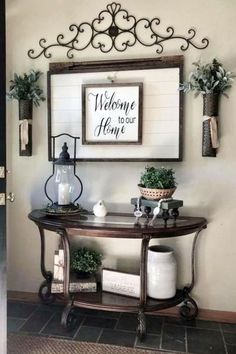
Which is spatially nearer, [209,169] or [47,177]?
[209,169]

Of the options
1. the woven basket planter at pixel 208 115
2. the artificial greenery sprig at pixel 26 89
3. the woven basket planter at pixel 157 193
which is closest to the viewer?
the woven basket planter at pixel 157 193

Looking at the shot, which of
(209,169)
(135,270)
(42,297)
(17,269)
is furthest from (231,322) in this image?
(17,269)

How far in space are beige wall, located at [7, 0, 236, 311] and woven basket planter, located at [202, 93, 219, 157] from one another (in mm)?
75

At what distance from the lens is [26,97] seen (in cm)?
249

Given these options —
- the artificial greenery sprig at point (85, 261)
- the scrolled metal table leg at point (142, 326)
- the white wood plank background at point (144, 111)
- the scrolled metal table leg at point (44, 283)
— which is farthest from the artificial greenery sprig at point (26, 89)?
the scrolled metal table leg at point (142, 326)

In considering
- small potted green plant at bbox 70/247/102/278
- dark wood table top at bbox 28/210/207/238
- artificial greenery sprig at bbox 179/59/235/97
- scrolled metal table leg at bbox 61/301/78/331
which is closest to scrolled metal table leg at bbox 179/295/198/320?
dark wood table top at bbox 28/210/207/238

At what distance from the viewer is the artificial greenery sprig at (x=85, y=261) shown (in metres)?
2.36

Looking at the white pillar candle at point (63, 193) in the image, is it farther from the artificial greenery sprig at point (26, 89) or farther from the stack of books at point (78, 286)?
the artificial greenery sprig at point (26, 89)

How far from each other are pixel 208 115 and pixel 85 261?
1.30 m

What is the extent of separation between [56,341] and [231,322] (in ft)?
3.90

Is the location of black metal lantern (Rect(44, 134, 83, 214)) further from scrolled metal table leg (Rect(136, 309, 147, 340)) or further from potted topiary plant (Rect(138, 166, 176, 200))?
scrolled metal table leg (Rect(136, 309, 147, 340))

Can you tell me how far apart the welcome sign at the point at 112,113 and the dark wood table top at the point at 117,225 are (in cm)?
59

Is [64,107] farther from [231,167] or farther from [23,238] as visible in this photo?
[231,167]

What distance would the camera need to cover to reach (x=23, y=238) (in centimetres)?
266
